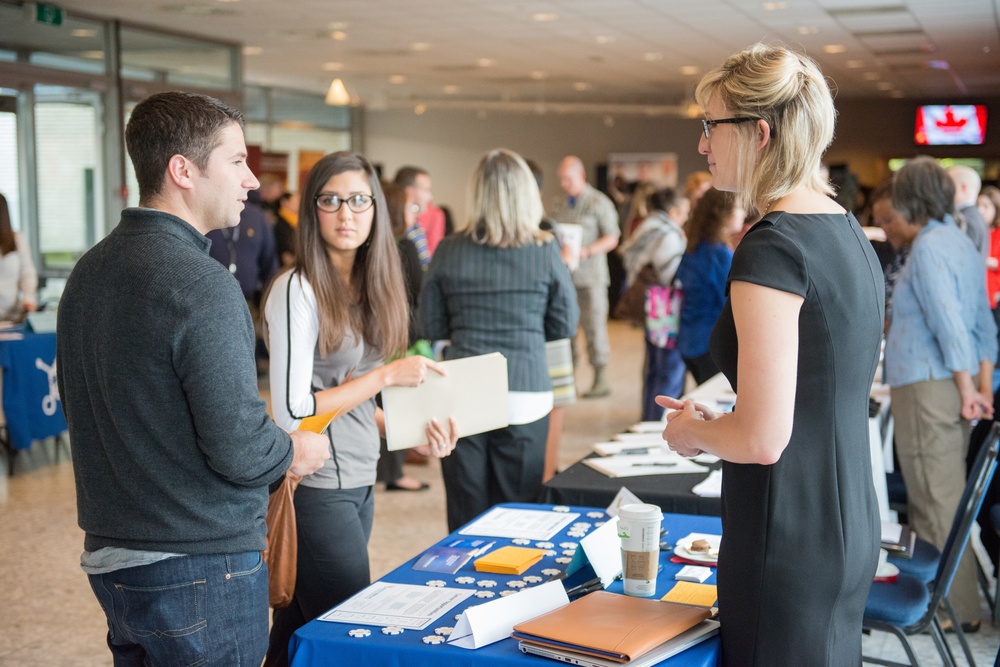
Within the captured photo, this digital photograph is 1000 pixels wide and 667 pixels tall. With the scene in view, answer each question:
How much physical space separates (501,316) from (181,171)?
1952mm

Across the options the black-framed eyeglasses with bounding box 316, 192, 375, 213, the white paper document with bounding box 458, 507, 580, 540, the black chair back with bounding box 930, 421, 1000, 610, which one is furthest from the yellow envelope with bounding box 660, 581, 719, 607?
the black-framed eyeglasses with bounding box 316, 192, 375, 213

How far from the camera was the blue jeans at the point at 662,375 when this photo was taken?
6.20 meters

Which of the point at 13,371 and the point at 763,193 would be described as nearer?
the point at 763,193

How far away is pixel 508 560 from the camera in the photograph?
2.13 meters

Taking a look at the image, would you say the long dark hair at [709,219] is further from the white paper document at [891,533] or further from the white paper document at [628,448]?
the white paper document at [891,533]

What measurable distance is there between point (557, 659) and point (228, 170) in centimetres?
97

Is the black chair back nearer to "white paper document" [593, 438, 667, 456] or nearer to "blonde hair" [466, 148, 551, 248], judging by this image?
"white paper document" [593, 438, 667, 456]

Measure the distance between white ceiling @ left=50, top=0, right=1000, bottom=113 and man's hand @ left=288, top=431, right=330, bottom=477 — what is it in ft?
24.9

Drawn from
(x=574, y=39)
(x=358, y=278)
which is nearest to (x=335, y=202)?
(x=358, y=278)

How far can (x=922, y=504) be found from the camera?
11.9 feet

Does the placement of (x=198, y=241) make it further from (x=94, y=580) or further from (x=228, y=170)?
(x=94, y=580)

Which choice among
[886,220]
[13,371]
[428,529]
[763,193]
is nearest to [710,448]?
[763,193]

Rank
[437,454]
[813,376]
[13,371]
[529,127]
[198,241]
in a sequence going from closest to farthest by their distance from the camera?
[813,376] → [198,241] → [437,454] → [13,371] → [529,127]

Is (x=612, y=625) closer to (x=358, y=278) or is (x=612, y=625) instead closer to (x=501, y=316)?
(x=358, y=278)
